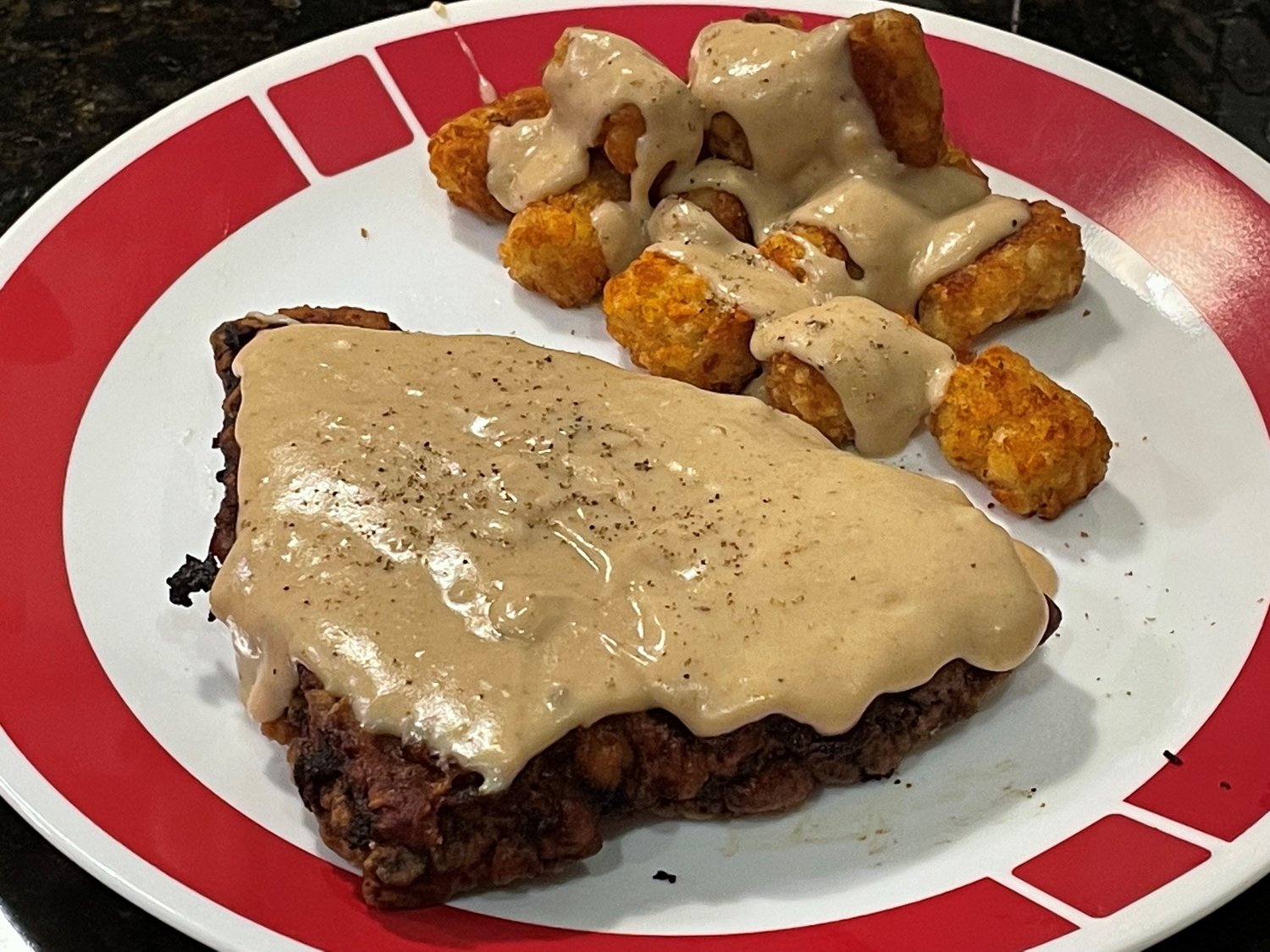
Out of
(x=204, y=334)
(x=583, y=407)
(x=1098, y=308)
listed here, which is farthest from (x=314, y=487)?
(x=1098, y=308)

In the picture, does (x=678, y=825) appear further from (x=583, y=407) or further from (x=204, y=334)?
(x=204, y=334)

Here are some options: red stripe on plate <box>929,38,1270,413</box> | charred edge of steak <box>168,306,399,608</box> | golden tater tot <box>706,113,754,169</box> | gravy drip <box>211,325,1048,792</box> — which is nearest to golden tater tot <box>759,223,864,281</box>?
golden tater tot <box>706,113,754,169</box>

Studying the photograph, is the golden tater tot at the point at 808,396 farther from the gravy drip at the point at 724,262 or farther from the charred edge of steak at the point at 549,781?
the charred edge of steak at the point at 549,781

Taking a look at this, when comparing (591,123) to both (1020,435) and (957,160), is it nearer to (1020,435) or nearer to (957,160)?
(957,160)

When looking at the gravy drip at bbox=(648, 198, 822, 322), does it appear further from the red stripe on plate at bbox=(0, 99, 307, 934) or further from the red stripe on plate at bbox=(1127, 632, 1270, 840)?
the red stripe on plate at bbox=(1127, 632, 1270, 840)

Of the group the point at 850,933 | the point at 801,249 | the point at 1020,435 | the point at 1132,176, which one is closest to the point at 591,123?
the point at 801,249
